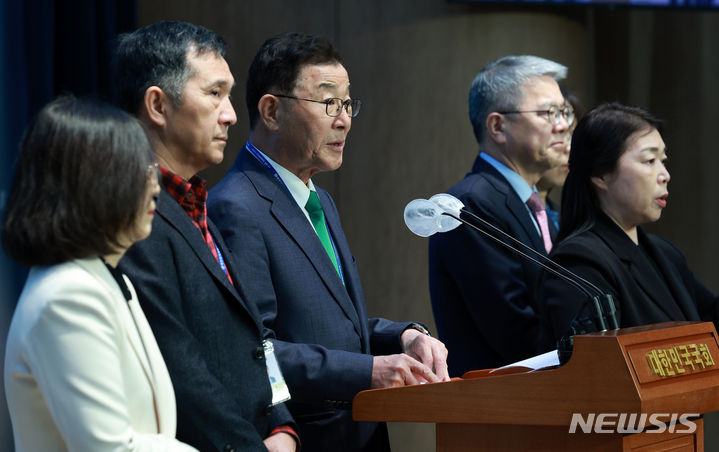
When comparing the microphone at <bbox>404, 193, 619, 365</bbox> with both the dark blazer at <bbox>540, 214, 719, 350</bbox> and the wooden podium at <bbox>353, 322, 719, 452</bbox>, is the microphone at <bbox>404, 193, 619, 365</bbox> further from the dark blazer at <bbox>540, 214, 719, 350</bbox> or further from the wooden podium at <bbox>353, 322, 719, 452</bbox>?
the dark blazer at <bbox>540, 214, 719, 350</bbox>

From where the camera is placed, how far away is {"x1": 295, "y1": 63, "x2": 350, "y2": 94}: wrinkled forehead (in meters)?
2.63

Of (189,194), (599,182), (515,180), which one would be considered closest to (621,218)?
(599,182)

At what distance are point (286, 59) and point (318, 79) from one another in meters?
0.11

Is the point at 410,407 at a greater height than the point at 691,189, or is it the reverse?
the point at 410,407

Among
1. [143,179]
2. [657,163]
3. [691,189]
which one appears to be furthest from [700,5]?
[143,179]

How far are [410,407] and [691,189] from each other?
4233mm

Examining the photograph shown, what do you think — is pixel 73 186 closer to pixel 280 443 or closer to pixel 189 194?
pixel 189 194

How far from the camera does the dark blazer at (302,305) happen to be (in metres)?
2.23

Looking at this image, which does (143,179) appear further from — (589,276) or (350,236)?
(350,236)

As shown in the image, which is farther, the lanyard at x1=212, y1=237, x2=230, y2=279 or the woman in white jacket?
the lanyard at x1=212, y1=237, x2=230, y2=279

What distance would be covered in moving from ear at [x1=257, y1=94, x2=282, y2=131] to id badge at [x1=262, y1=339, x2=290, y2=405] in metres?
0.75

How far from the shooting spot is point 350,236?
4.86 m

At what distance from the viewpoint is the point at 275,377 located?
210cm

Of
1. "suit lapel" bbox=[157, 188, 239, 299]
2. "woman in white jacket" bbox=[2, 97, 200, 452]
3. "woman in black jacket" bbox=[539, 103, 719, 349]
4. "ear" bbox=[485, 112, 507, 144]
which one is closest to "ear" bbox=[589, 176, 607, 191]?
"woman in black jacket" bbox=[539, 103, 719, 349]
